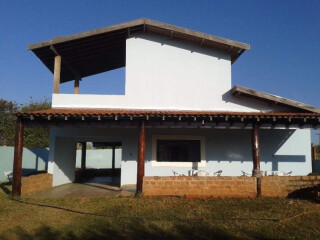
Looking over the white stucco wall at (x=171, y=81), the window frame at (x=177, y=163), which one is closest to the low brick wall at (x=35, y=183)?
the white stucco wall at (x=171, y=81)

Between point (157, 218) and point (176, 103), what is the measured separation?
21.7 feet

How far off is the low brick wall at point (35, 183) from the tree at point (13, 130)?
16.5m

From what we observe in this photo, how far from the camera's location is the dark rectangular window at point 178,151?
40.8ft

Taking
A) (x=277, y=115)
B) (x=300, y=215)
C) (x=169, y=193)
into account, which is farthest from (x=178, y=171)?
(x=300, y=215)

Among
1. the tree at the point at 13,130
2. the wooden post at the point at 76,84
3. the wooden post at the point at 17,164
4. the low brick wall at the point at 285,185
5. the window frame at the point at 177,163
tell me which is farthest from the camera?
the tree at the point at 13,130

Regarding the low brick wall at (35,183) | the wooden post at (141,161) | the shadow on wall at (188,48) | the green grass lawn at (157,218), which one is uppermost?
the shadow on wall at (188,48)

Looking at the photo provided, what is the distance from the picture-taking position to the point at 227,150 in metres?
12.5

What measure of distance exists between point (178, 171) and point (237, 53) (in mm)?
6025

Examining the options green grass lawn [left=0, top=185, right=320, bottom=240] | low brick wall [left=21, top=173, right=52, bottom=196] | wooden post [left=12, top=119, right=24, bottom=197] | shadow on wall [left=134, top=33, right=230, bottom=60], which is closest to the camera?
green grass lawn [left=0, top=185, right=320, bottom=240]

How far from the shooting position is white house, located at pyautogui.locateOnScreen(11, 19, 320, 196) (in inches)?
485

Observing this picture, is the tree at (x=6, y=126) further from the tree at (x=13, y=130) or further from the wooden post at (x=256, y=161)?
the wooden post at (x=256, y=161)

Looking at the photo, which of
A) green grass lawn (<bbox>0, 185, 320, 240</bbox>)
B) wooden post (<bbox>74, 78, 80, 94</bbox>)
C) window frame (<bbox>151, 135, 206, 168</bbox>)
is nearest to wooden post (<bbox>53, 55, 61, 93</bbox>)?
wooden post (<bbox>74, 78, 80, 94</bbox>)

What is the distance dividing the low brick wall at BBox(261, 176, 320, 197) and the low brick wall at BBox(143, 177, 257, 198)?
406 millimetres

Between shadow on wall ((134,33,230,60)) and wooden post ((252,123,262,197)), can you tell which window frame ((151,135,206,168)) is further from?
shadow on wall ((134,33,230,60))
